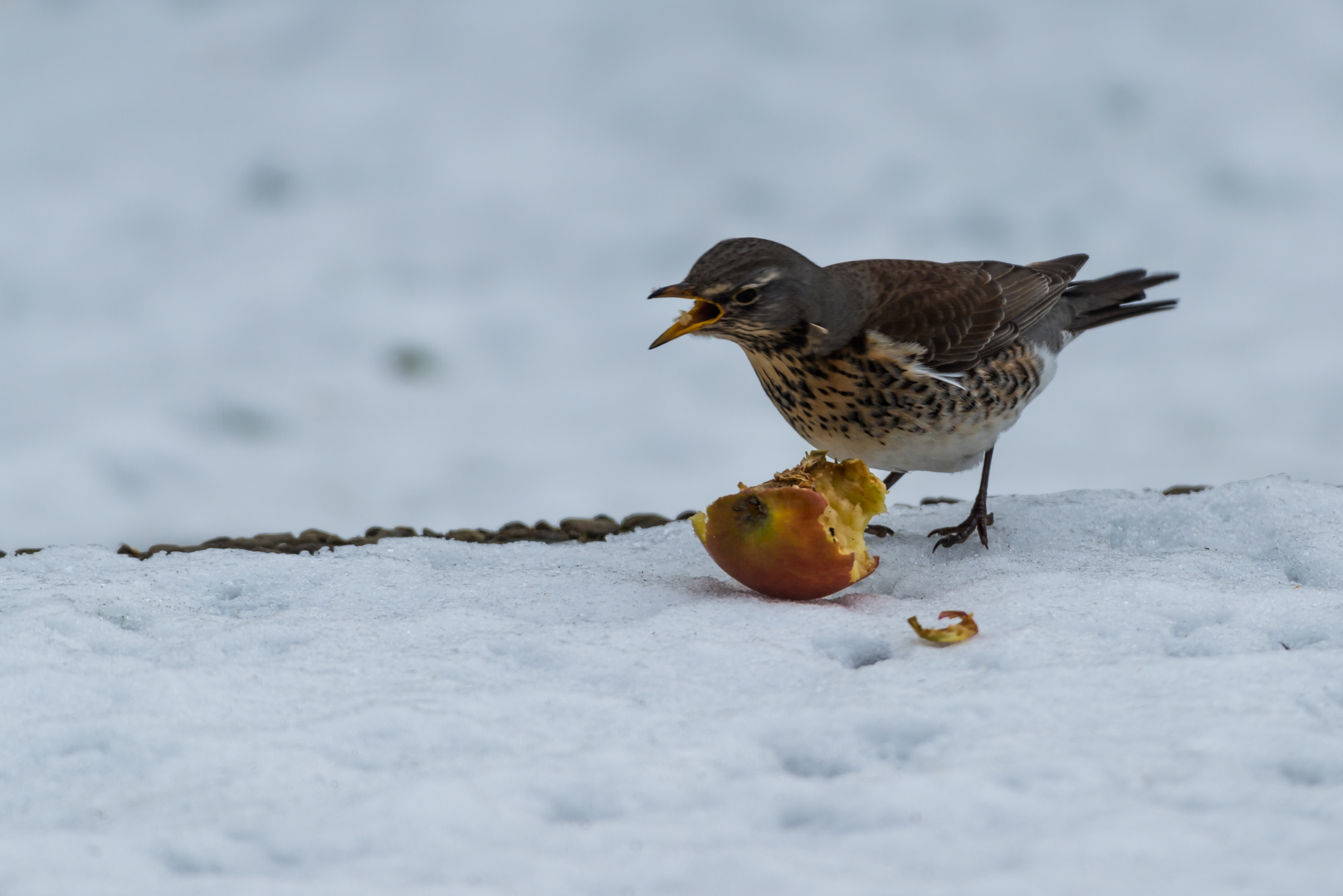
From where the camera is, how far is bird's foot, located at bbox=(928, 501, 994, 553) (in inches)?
147

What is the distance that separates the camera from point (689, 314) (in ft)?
11.6

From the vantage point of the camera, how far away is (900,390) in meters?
3.62

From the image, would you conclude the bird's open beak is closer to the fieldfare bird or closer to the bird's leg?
the fieldfare bird

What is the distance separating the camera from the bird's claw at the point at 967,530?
3.73 meters

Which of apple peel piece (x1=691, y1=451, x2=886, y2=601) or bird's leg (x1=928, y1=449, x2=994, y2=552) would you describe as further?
bird's leg (x1=928, y1=449, x2=994, y2=552)

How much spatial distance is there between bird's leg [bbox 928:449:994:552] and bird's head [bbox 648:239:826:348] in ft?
2.49

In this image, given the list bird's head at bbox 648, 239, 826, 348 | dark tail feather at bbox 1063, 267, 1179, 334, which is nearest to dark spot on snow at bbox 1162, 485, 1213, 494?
dark tail feather at bbox 1063, 267, 1179, 334

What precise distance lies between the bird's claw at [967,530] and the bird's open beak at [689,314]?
97cm

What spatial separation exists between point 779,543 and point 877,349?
0.92m

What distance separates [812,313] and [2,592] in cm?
232

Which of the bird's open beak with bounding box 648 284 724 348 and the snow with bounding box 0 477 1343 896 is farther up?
the bird's open beak with bounding box 648 284 724 348

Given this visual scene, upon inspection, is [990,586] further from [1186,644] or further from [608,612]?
[608,612]

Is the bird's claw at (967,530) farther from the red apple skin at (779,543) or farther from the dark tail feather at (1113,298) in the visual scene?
the dark tail feather at (1113,298)

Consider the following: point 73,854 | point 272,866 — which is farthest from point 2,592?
point 272,866
